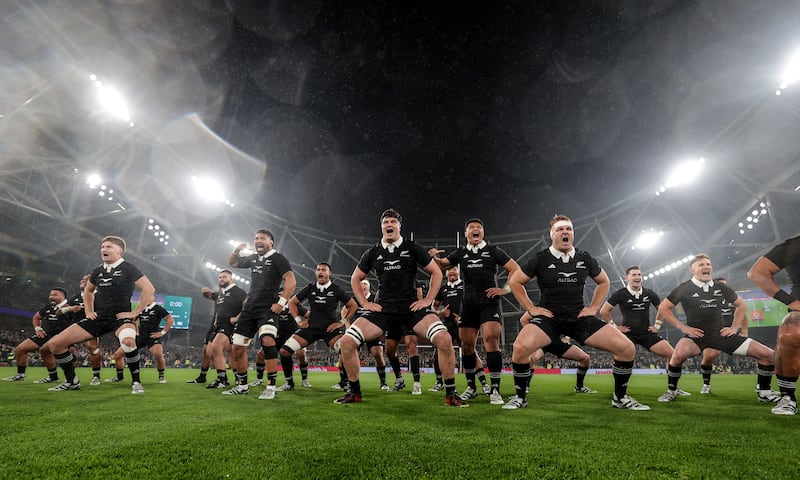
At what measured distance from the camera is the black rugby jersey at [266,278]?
7.45 meters

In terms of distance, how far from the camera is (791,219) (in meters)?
25.9

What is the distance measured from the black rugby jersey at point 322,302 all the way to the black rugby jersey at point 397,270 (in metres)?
2.67

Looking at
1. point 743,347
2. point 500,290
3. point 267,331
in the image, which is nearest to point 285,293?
point 267,331

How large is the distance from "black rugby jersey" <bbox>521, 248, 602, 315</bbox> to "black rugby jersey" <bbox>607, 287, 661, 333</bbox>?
3.74 meters

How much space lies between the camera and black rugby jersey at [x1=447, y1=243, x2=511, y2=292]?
7.11 metres

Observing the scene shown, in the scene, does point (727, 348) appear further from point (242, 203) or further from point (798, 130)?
point (242, 203)

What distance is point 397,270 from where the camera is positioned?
6.12 metres

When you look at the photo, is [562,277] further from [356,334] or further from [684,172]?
[684,172]

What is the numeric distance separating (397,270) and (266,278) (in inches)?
112

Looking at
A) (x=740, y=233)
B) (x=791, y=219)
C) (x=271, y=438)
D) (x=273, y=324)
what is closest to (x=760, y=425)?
(x=271, y=438)

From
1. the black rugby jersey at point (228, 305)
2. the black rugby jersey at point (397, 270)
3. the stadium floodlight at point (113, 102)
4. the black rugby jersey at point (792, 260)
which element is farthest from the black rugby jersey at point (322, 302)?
the stadium floodlight at point (113, 102)

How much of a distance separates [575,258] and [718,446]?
2.90m

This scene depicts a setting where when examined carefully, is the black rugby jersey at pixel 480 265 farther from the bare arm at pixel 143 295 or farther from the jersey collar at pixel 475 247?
the bare arm at pixel 143 295

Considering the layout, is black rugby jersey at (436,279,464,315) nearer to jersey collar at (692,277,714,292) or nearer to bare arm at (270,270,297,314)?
bare arm at (270,270,297,314)
